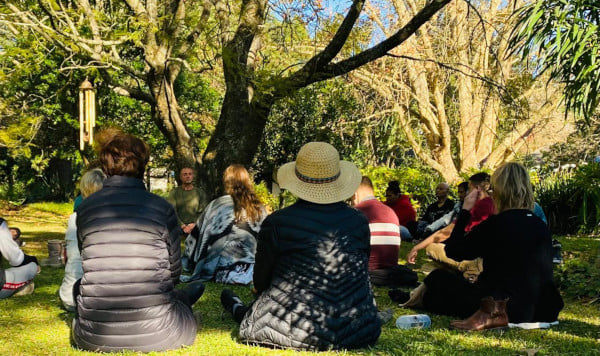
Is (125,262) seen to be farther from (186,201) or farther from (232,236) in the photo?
(186,201)

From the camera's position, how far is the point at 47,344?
176 inches

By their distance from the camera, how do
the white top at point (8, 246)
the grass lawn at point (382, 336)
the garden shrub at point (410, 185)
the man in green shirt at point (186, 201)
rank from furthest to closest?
the garden shrub at point (410, 185), the man in green shirt at point (186, 201), the white top at point (8, 246), the grass lawn at point (382, 336)

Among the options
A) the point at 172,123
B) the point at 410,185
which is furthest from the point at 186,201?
the point at 410,185

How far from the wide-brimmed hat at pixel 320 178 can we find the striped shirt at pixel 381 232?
2454 mm

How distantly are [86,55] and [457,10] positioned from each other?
393 inches

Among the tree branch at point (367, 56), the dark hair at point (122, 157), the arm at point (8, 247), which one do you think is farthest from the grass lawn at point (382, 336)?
the tree branch at point (367, 56)

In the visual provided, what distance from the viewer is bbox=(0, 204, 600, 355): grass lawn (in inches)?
168

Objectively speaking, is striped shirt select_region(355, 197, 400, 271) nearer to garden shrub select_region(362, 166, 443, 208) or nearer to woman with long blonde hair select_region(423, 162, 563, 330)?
woman with long blonde hair select_region(423, 162, 563, 330)

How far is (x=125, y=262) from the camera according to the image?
13.1 ft

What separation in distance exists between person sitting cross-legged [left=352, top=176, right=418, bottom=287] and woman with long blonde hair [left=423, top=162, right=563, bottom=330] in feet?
6.02

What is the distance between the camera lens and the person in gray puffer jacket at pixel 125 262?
4.01 m

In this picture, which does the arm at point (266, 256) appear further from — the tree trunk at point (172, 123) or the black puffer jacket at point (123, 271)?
the tree trunk at point (172, 123)

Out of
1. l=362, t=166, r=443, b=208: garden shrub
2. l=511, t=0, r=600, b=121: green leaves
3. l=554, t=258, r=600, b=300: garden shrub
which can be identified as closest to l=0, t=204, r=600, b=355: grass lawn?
l=554, t=258, r=600, b=300: garden shrub

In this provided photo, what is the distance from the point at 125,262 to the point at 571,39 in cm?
584
